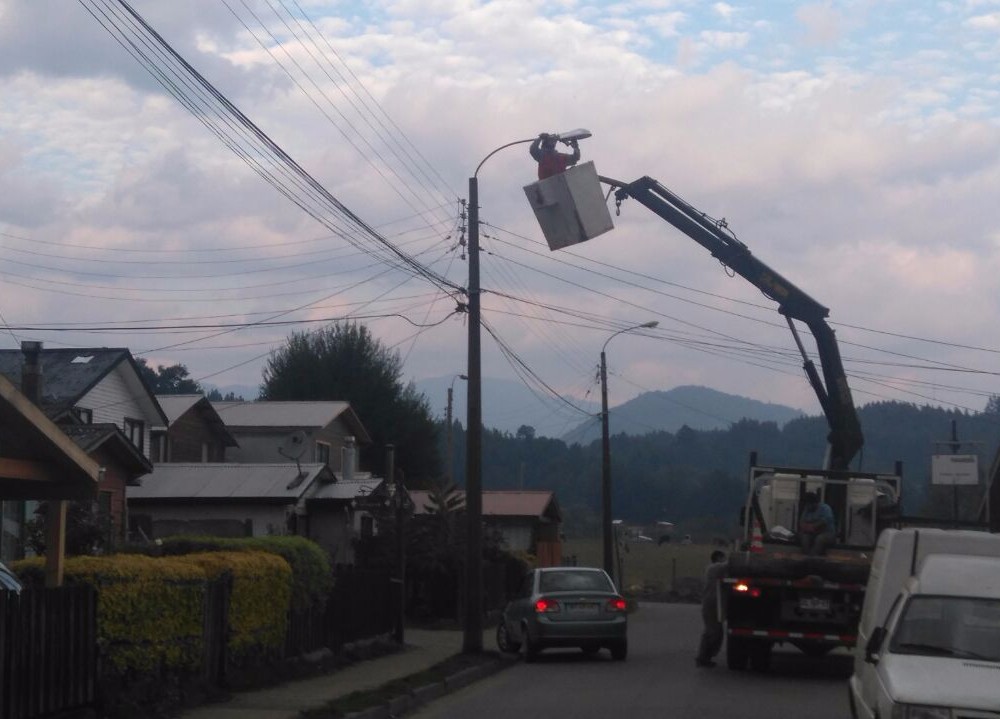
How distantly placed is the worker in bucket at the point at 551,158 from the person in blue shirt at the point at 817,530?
6715 mm

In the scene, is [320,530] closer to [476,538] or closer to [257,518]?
[257,518]

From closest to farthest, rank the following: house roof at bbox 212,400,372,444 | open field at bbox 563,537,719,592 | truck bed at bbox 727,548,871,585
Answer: truck bed at bbox 727,548,871,585 → house roof at bbox 212,400,372,444 → open field at bbox 563,537,719,592

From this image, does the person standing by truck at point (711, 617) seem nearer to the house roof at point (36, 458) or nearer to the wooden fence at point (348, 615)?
the wooden fence at point (348, 615)

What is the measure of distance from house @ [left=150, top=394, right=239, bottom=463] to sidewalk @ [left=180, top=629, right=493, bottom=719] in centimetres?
1990

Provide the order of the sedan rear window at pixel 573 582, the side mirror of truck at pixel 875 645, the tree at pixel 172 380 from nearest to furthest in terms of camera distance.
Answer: the side mirror of truck at pixel 875 645, the sedan rear window at pixel 573 582, the tree at pixel 172 380

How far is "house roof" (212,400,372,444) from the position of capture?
46.9 meters

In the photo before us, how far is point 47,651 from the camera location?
1122 centimetres

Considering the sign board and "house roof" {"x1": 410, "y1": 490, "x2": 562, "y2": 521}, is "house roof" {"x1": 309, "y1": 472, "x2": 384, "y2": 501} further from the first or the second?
the sign board

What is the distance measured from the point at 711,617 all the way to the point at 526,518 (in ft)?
104

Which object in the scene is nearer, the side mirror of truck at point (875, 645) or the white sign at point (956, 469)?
the side mirror of truck at point (875, 645)

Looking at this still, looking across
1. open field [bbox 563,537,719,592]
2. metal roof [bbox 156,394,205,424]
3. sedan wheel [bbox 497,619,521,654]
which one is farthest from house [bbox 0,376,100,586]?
A: open field [bbox 563,537,719,592]

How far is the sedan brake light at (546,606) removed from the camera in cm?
2081

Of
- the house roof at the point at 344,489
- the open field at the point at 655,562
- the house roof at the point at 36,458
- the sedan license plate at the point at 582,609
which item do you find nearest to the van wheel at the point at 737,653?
the sedan license plate at the point at 582,609

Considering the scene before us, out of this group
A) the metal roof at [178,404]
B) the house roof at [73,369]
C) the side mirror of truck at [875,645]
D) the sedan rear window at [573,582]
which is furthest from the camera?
the metal roof at [178,404]
